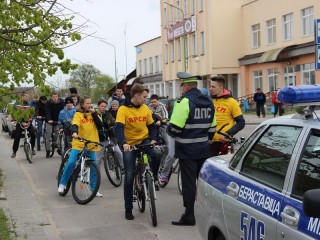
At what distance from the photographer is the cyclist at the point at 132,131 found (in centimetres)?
741

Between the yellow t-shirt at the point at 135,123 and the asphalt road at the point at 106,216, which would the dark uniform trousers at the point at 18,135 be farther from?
the yellow t-shirt at the point at 135,123

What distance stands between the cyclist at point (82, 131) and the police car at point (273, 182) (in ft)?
15.4

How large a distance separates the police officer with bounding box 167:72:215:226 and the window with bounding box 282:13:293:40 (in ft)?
106

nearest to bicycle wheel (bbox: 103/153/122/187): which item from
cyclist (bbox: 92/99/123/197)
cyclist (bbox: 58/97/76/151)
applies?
cyclist (bbox: 92/99/123/197)

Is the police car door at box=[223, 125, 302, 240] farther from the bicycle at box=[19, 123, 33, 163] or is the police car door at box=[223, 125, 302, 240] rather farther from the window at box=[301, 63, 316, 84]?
the window at box=[301, 63, 316, 84]

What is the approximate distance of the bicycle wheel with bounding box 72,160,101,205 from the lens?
8.58 metres

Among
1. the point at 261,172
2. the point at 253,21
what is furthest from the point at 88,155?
the point at 253,21

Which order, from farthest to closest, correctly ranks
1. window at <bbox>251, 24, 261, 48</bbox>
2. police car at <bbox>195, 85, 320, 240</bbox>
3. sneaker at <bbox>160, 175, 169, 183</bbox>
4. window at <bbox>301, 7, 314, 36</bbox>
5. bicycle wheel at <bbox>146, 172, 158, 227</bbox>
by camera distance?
window at <bbox>251, 24, 261, 48</bbox> < window at <bbox>301, 7, 314, 36</bbox> < sneaker at <bbox>160, 175, 169, 183</bbox> < bicycle wheel at <bbox>146, 172, 158, 227</bbox> < police car at <bbox>195, 85, 320, 240</bbox>

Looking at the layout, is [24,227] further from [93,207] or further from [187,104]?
[187,104]

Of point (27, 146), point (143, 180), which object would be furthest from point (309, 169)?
point (27, 146)

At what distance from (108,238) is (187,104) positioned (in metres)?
1.93

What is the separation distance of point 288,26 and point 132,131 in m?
32.4

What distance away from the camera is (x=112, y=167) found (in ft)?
34.2

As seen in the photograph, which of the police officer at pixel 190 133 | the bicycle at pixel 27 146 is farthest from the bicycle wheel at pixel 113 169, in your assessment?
the bicycle at pixel 27 146
